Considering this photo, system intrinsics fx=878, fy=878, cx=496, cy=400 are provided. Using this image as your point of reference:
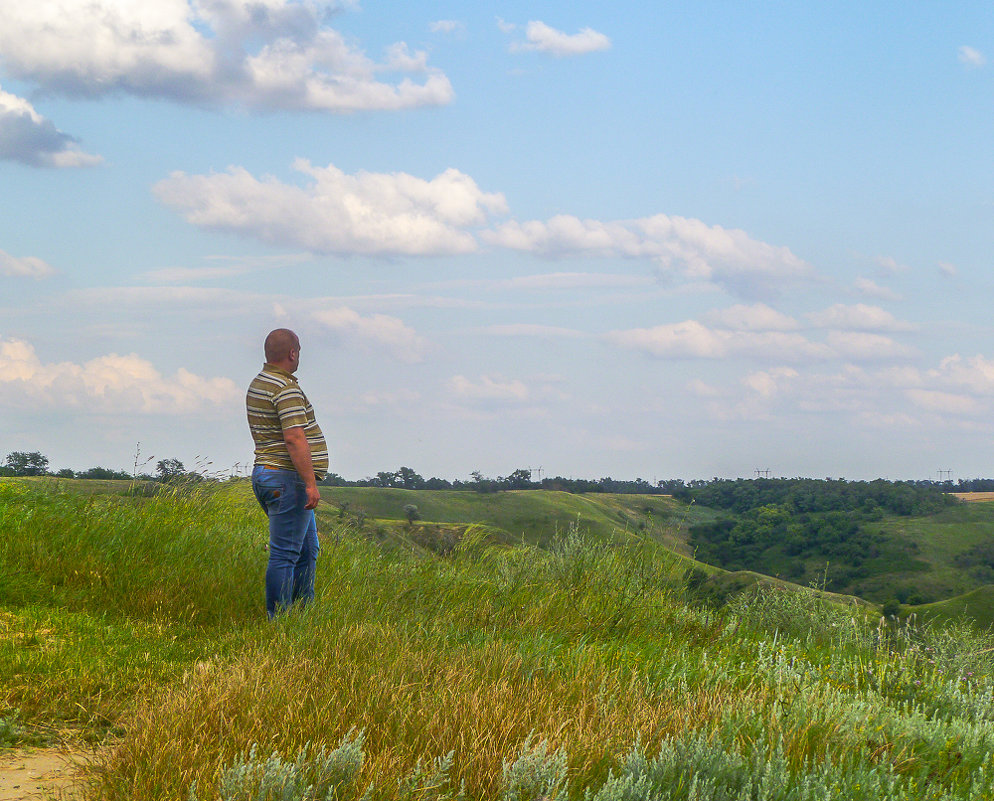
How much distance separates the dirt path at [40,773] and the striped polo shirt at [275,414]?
2783mm

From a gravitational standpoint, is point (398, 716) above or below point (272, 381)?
below

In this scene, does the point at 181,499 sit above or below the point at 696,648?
above

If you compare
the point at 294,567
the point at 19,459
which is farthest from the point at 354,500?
the point at 294,567

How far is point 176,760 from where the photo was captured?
342cm

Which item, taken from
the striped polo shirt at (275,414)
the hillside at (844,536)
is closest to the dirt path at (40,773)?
the striped polo shirt at (275,414)

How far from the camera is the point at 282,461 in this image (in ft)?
22.1

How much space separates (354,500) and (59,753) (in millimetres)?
129195

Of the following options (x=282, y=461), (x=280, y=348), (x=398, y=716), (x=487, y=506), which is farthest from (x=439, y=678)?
(x=487, y=506)

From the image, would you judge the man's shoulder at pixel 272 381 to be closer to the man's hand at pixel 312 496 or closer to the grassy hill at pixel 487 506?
the man's hand at pixel 312 496

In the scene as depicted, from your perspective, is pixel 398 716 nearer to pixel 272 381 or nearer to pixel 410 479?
pixel 272 381

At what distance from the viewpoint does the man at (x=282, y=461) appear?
6.59m

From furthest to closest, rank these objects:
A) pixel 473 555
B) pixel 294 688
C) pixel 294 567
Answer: pixel 473 555 → pixel 294 567 → pixel 294 688

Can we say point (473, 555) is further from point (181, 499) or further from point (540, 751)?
point (540, 751)

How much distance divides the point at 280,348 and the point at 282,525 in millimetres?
1383
